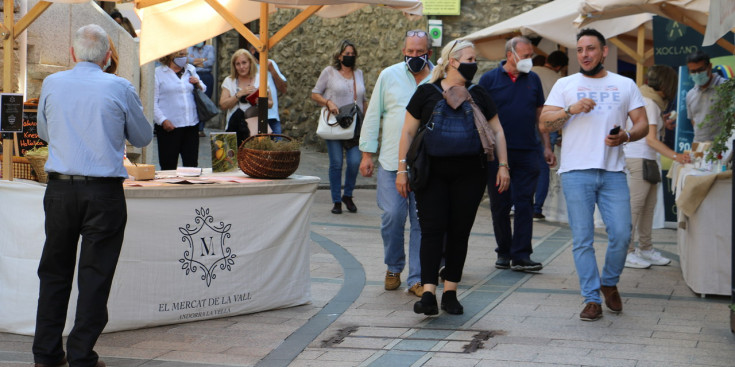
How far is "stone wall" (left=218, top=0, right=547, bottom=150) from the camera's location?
1669 centimetres

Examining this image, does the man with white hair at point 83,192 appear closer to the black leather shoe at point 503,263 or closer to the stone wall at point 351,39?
the black leather shoe at point 503,263

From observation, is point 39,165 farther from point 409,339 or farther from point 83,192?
point 409,339

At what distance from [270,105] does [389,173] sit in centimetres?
369

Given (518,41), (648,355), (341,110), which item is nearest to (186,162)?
(341,110)

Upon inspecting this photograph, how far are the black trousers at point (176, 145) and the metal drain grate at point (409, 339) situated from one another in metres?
4.40

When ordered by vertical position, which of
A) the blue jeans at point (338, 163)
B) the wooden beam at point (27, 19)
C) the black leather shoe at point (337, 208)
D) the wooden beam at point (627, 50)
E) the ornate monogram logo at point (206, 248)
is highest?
the wooden beam at point (627, 50)

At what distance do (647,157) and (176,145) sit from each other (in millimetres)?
4336

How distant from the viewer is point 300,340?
5965 millimetres

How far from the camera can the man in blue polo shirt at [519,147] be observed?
27.6ft

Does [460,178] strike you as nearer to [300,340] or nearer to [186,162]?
[300,340]

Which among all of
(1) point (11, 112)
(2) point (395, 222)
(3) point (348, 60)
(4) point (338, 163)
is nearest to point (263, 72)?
(2) point (395, 222)

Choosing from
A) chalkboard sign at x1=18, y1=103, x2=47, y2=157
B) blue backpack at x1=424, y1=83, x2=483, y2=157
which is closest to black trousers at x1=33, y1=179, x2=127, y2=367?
chalkboard sign at x1=18, y1=103, x2=47, y2=157

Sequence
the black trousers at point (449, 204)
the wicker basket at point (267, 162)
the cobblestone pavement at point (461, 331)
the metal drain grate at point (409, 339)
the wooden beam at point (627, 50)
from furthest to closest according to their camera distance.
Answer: the wooden beam at point (627, 50) < the wicker basket at point (267, 162) < the black trousers at point (449, 204) < the metal drain grate at point (409, 339) < the cobblestone pavement at point (461, 331)

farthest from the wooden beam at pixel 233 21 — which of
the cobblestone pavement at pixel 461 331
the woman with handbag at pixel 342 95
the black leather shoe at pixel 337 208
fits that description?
the black leather shoe at pixel 337 208
